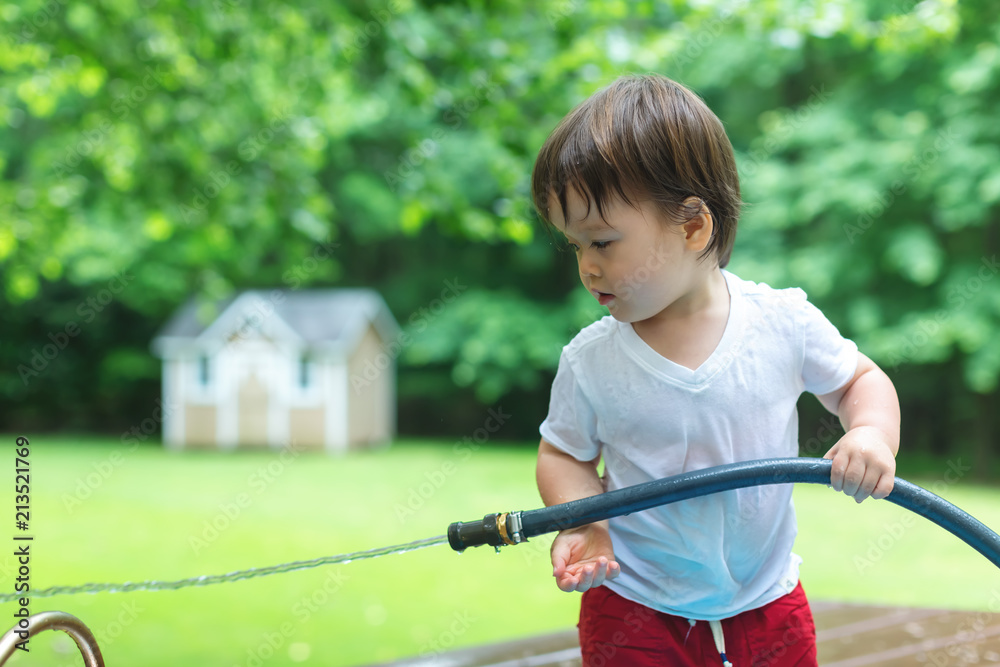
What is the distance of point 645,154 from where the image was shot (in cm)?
101

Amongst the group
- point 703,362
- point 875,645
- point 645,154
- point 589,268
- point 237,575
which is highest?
point 645,154

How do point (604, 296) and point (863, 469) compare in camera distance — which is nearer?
point (863, 469)

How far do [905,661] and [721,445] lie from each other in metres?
1.22

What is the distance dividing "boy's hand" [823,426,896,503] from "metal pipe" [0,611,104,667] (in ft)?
2.84

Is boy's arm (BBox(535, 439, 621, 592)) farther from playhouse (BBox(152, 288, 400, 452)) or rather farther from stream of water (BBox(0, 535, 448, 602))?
playhouse (BBox(152, 288, 400, 452))

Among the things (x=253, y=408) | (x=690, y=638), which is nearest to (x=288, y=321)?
(x=253, y=408)

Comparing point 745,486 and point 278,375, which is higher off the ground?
point 278,375

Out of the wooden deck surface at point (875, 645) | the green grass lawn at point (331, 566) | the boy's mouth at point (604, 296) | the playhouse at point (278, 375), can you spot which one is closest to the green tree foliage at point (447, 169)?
the boy's mouth at point (604, 296)

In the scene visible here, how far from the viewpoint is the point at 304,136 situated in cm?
407

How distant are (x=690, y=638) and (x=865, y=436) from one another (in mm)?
344

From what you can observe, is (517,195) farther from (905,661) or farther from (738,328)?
(738,328)

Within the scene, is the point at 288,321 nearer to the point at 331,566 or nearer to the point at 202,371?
the point at 202,371

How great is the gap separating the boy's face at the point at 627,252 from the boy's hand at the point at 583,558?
0.87 feet

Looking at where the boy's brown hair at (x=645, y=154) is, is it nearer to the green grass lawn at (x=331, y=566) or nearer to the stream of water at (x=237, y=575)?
the stream of water at (x=237, y=575)
